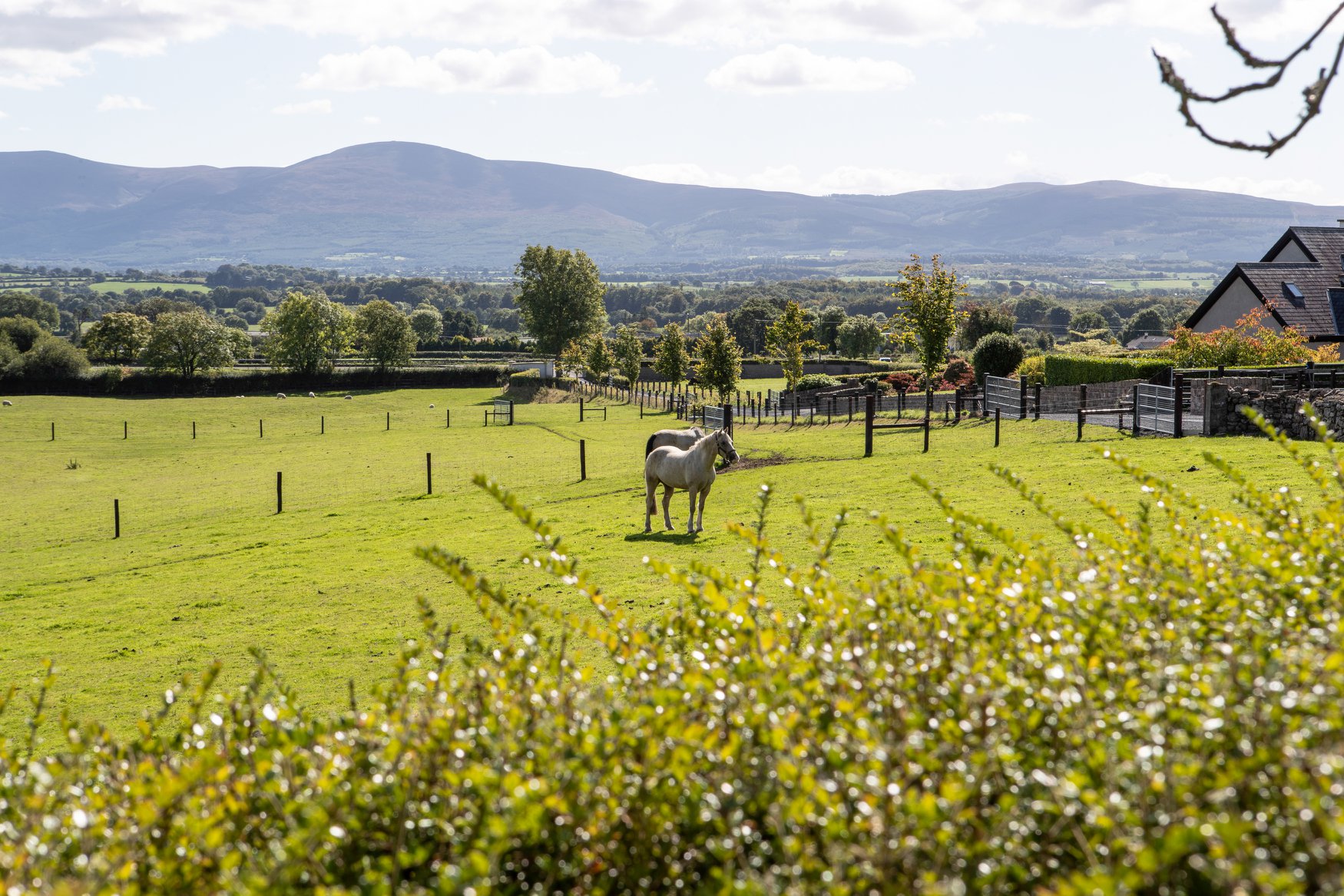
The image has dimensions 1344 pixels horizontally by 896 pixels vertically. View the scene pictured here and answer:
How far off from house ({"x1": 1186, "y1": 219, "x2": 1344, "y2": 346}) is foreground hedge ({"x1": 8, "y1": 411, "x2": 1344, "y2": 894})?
52.3 metres

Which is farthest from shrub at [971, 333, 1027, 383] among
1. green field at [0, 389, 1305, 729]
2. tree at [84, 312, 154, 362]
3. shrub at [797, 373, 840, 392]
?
tree at [84, 312, 154, 362]

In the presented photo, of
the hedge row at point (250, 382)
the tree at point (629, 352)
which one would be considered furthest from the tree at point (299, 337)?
the tree at point (629, 352)

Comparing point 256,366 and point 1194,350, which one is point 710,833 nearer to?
point 1194,350

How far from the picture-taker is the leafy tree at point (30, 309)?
169250mm

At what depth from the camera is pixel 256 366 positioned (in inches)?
4446

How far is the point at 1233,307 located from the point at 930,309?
17383 mm

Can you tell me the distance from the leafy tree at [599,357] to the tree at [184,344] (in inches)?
1308

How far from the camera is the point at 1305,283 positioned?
176 ft

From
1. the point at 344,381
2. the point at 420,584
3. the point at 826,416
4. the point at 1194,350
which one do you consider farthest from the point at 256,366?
the point at 420,584

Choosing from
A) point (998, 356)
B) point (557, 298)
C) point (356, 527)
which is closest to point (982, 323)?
point (557, 298)

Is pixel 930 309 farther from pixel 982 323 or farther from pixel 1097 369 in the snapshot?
pixel 982 323

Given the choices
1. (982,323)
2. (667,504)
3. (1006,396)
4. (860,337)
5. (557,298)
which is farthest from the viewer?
(860,337)

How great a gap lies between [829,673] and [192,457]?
50.2m

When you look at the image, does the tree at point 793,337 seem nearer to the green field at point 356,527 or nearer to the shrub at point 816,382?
the shrub at point 816,382
